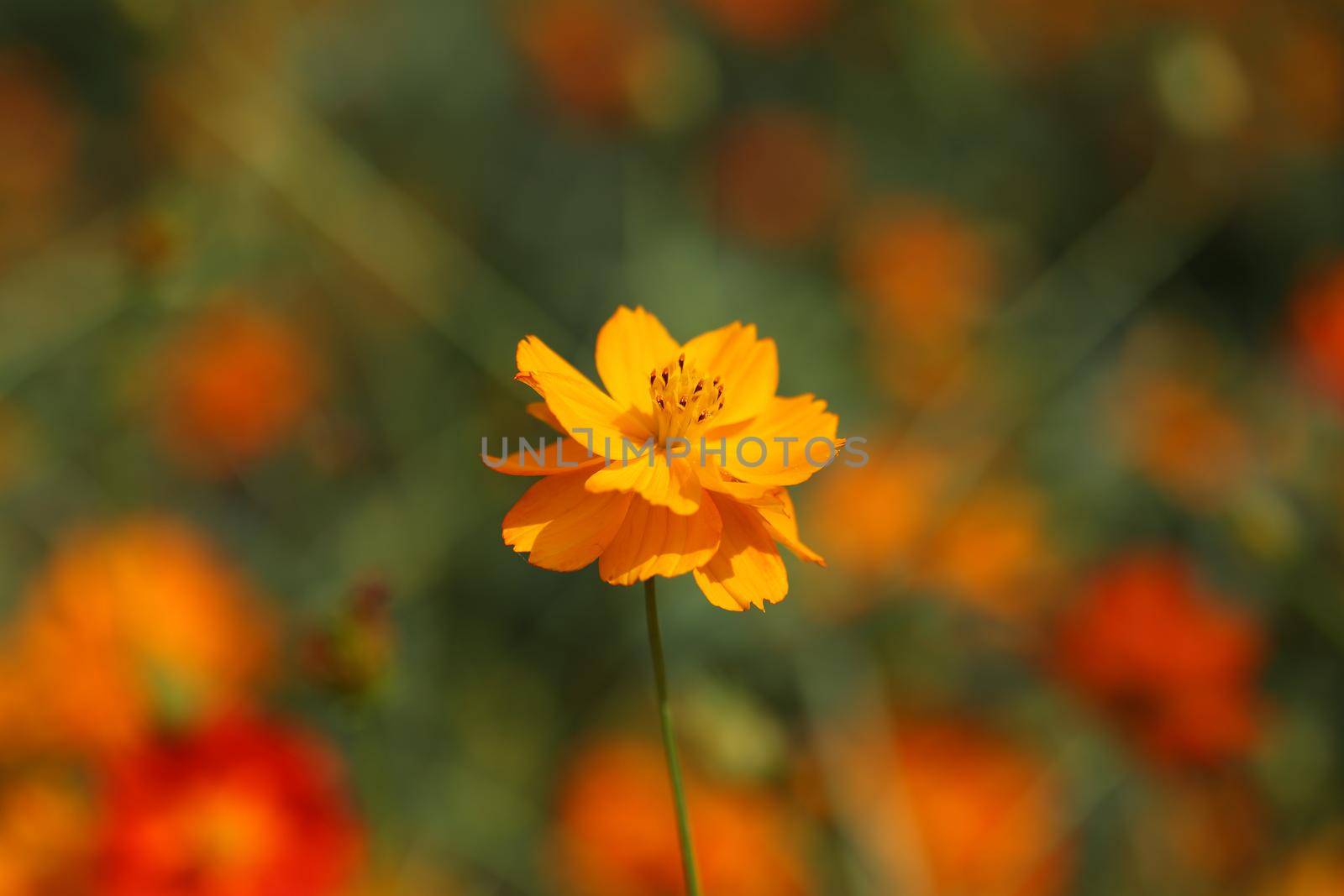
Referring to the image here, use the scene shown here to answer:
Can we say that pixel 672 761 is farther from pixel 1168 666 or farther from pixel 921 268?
pixel 921 268

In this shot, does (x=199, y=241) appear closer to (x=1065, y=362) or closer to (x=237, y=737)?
(x=237, y=737)

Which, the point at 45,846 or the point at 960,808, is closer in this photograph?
the point at 45,846

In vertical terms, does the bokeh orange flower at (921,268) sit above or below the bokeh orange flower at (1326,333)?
above

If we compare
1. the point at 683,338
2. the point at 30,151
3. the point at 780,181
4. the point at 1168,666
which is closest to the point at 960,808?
the point at 1168,666

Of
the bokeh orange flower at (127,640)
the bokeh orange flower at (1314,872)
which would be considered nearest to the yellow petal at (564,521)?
the bokeh orange flower at (127,640)

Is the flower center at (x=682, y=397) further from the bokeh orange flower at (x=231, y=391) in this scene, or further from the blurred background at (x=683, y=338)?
the bokeh orange flower at (x=231, y=391)

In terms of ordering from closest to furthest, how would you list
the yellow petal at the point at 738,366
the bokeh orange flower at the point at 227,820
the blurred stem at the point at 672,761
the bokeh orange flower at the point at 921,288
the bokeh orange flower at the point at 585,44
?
the blurred stem at the point at 672,761
the yellow petal at the point at 738,366
the bokeh orange flower at the point at 227,820
the bokeh orange flower at the point at 921,288
the bokeh orange flower at the point at 585,44

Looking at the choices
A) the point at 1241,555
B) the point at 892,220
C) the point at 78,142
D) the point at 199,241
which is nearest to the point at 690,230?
the point at 892,220

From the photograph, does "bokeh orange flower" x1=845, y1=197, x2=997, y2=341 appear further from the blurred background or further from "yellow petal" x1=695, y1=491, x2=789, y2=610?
"yellow petal" x1=695, y1=491, x2=789, y2=610
